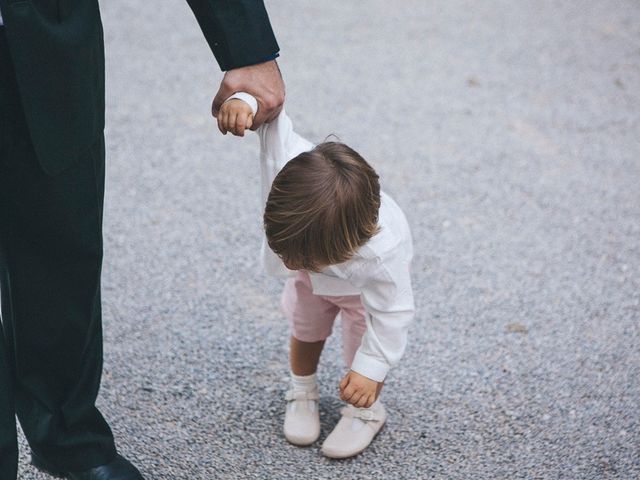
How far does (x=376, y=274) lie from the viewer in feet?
6.29

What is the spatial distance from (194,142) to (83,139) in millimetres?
2470

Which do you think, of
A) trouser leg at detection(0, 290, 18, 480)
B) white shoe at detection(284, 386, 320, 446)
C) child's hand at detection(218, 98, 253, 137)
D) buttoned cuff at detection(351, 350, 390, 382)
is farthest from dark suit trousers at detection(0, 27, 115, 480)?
buttoned cuff at detection(351, 350, 390, 382)

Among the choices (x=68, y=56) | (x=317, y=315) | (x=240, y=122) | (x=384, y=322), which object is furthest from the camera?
(x=317, y=315)

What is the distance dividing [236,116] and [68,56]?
1.15 feet

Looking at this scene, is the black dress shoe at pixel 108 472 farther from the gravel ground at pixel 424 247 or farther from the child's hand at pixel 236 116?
the child's hand at pixel 236 116

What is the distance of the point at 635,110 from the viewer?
15.0 feet

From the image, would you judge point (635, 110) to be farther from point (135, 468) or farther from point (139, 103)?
point (135, 468)

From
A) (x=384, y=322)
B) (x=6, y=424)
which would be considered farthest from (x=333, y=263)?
(x=6, y=424)

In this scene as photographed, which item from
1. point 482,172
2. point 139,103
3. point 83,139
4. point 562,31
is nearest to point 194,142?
point 139,103

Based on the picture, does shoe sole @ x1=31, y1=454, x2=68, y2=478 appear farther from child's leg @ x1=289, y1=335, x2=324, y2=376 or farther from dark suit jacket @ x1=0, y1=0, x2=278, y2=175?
dark suit jacket @ x1=0, y1=0, x2=278, y2=175

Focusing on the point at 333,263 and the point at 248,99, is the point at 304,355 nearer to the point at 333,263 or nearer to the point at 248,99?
the point at 333,263

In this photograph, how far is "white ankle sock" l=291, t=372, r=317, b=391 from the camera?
235cm

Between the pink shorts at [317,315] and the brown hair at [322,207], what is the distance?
1.09 ft

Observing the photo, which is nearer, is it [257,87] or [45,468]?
[257,87]
